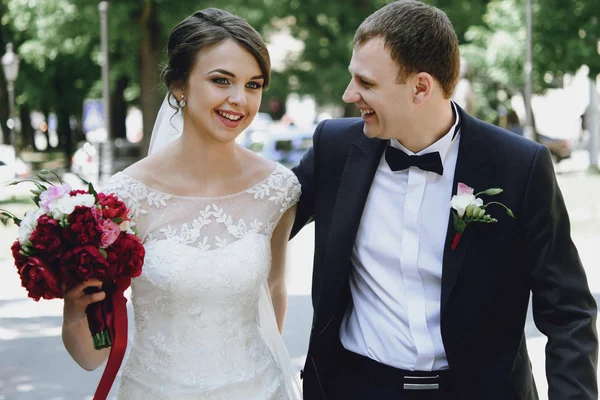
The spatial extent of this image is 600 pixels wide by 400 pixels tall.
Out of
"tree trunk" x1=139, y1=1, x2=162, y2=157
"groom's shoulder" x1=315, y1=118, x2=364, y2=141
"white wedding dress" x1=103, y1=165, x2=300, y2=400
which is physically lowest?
"tree trunk" x1=139, y1=1, x2=162, y2=157

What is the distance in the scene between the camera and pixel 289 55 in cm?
3394

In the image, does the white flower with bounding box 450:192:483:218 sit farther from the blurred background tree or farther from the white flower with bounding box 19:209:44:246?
the blurred background tree

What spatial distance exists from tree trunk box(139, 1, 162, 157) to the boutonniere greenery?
1998cm

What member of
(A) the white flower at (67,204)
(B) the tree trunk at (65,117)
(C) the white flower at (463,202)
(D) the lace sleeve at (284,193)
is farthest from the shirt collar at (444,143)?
(B) the tree trunk at (65,117)

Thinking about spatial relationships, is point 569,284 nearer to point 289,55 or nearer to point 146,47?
point 146,47

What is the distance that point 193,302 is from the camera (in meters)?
3.40

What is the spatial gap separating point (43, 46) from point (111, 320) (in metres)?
23.8

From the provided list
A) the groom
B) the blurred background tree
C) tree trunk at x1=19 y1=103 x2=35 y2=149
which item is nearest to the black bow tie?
the groom

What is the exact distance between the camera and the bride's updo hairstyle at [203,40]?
3.44 meters

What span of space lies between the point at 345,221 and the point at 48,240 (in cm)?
107

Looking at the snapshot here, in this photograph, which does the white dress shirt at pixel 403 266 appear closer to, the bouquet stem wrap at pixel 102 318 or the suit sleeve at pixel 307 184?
the suit sleeve at pixel 307 184

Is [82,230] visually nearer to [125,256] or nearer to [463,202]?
[125,256]

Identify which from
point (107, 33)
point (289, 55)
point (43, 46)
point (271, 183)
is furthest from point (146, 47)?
point (271, 183)

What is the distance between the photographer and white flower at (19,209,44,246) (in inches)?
113
